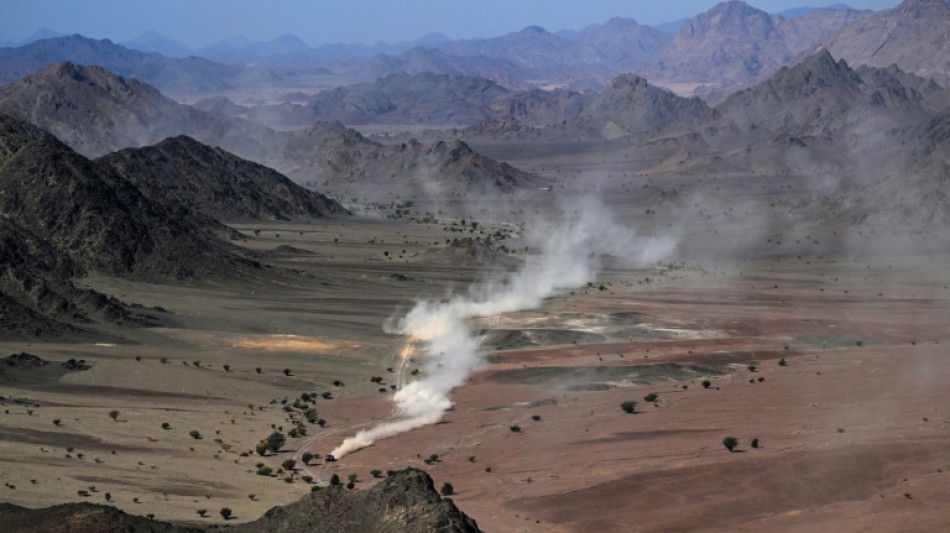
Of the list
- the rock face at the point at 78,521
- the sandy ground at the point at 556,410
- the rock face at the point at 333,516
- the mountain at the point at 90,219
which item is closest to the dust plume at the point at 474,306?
the sandy ground at the point at 556,410

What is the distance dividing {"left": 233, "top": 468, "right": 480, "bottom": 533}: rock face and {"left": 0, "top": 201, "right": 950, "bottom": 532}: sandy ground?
6.97 meters

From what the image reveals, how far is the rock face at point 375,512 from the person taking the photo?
41.2 meters

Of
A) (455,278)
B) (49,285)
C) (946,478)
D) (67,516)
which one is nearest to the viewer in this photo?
(67,516)

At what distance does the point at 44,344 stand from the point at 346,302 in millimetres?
34836

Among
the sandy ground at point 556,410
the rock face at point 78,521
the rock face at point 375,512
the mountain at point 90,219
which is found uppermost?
the mountain at point 90,219

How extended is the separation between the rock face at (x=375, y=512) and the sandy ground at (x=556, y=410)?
6.97 meters

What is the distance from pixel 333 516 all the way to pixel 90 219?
3545 inches

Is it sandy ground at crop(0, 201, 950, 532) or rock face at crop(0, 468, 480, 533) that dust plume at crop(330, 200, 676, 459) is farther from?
rock face at crop(0, 468, 480, 533)

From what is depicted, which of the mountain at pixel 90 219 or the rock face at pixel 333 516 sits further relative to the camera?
the mountain at pixel 90 219

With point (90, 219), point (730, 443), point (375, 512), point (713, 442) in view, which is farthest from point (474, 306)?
point (375, 512)

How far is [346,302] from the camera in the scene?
124312 millimetres

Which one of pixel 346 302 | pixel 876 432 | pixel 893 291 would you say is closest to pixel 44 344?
pixel 346 302

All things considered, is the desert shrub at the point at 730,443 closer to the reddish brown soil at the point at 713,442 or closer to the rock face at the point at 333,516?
the reddish brown soil at the point at 713,442

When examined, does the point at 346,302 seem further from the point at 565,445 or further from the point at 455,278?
the point at 565,445
